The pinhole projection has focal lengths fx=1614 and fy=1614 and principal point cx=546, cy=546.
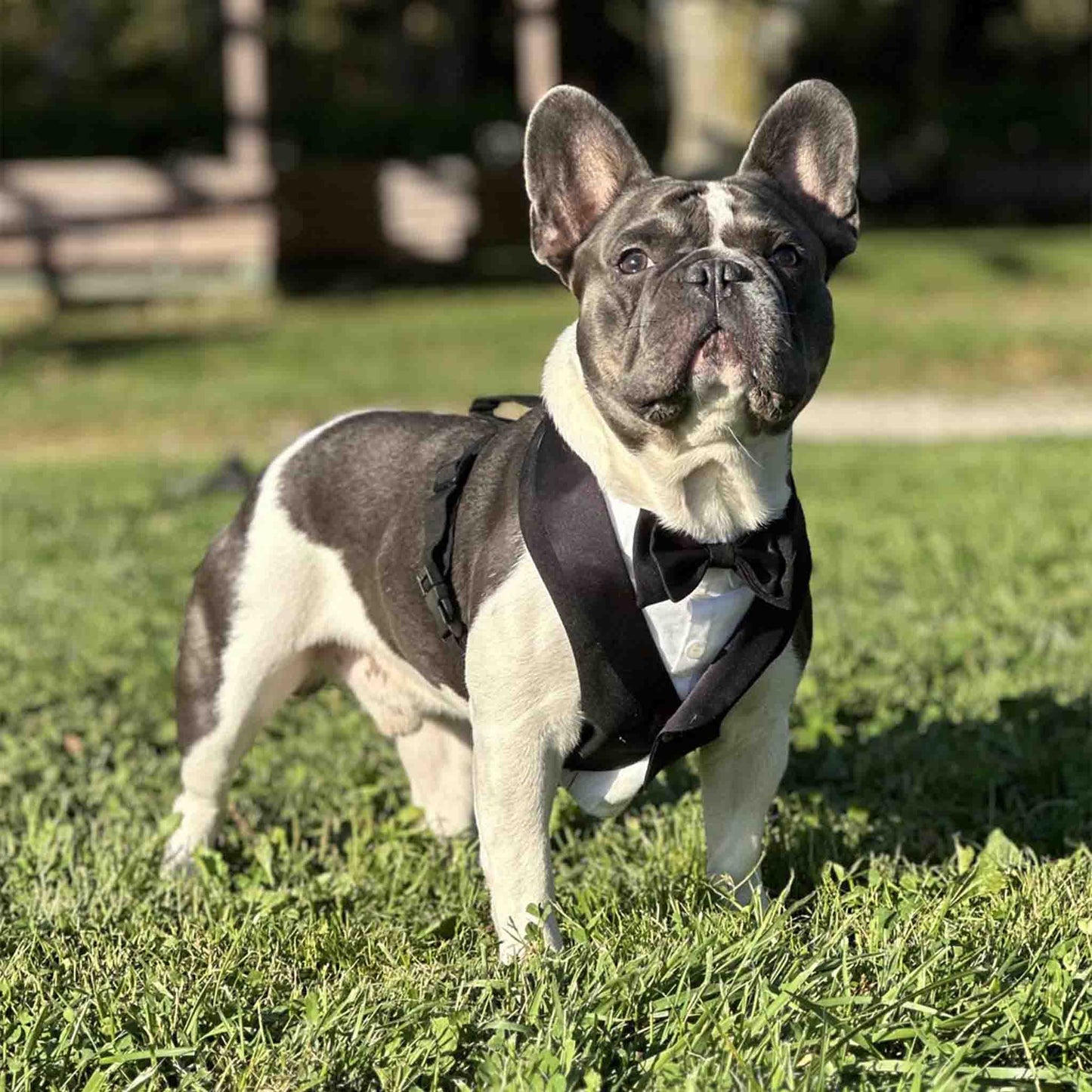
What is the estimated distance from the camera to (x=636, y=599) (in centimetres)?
328

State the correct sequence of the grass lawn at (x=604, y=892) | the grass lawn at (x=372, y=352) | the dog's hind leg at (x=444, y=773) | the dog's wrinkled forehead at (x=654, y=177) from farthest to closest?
the grass lawn at (x=372, y=352) → the dog's hind leg at (x=444, y=773) → the dog's wrinkled forehead at (x=654, y=177) → the grass lawn at (x=604, y=892)

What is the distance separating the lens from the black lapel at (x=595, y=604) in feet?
10.7

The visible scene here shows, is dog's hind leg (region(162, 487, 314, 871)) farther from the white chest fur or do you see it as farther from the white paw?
the white chest fur

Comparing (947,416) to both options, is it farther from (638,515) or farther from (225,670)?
(638,515)

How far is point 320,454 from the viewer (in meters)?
4.10

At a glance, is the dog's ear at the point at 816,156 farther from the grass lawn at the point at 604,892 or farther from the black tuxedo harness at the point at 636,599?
the grass lawn at the point at 604,892

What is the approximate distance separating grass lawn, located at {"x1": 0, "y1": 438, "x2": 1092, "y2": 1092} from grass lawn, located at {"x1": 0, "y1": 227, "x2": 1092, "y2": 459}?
6.60 meters

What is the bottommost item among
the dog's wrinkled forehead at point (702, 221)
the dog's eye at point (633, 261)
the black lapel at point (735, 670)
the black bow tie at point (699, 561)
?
the black lapel at point (735, 670)

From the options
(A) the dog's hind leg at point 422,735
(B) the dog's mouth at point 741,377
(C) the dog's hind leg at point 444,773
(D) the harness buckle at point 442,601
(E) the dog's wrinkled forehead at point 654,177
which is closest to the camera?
(B) the dog's mouth at point 741,377

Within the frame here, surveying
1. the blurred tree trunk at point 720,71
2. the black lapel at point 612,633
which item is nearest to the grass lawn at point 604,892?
the black lapel at point 612,633

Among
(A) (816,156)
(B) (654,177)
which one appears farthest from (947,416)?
(B) (654,177)

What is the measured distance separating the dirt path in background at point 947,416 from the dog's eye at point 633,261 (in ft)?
29.1

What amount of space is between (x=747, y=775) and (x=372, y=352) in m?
13.5

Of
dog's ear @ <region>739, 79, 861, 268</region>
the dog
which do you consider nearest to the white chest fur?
the dog
